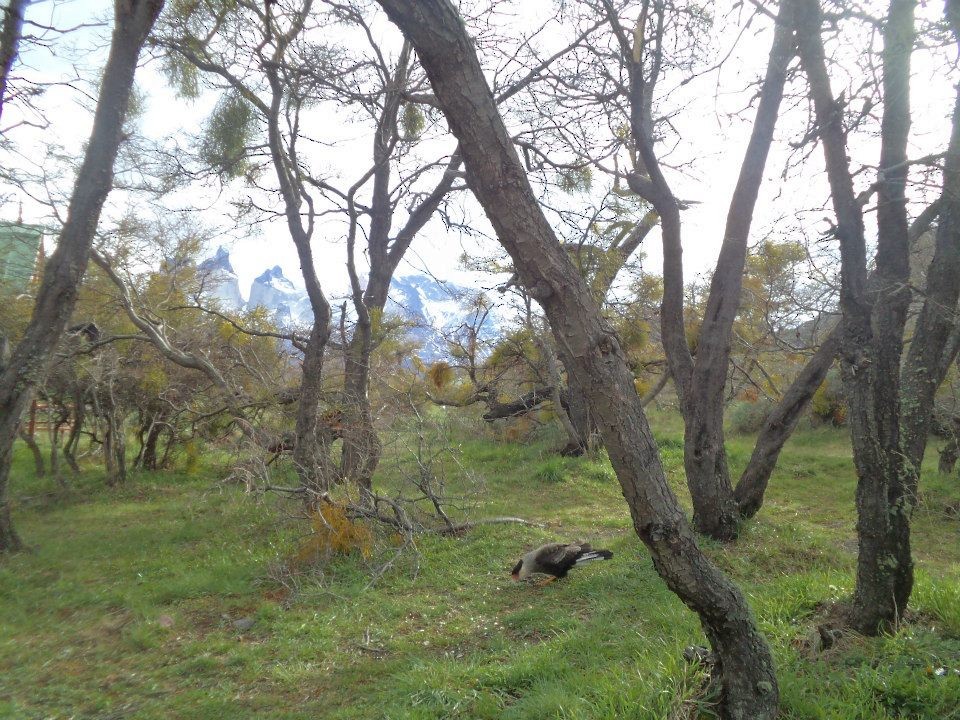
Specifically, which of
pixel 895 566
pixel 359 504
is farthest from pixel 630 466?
pixel 359 504

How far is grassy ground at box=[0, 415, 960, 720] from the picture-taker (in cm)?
325

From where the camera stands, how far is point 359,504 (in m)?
6.61

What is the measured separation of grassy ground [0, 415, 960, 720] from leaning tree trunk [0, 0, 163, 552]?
4.58 feet

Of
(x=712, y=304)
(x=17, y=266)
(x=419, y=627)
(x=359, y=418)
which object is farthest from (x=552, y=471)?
(x=17, y=266)

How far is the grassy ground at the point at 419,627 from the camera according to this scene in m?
3.25

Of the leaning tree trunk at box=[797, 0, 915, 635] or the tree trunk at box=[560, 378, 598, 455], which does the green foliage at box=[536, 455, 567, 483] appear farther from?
the leaning tree trunk at box=[797, 0, 915, 635]

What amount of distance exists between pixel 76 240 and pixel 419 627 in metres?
4.89

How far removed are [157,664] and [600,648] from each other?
282 centimetres

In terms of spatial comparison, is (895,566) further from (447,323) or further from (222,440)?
(447,323)

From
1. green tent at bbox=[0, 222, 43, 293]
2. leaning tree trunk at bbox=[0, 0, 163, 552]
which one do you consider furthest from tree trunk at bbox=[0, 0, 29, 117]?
green tent at bbox=[0, 222, 43, 293]

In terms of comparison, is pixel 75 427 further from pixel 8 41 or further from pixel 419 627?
pixel 419 627

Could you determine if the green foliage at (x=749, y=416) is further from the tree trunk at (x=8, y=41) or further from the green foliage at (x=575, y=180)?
the tree trunk at (x=8, y=41)

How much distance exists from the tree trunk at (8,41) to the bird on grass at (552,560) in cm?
646

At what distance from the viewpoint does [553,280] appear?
2689mm
